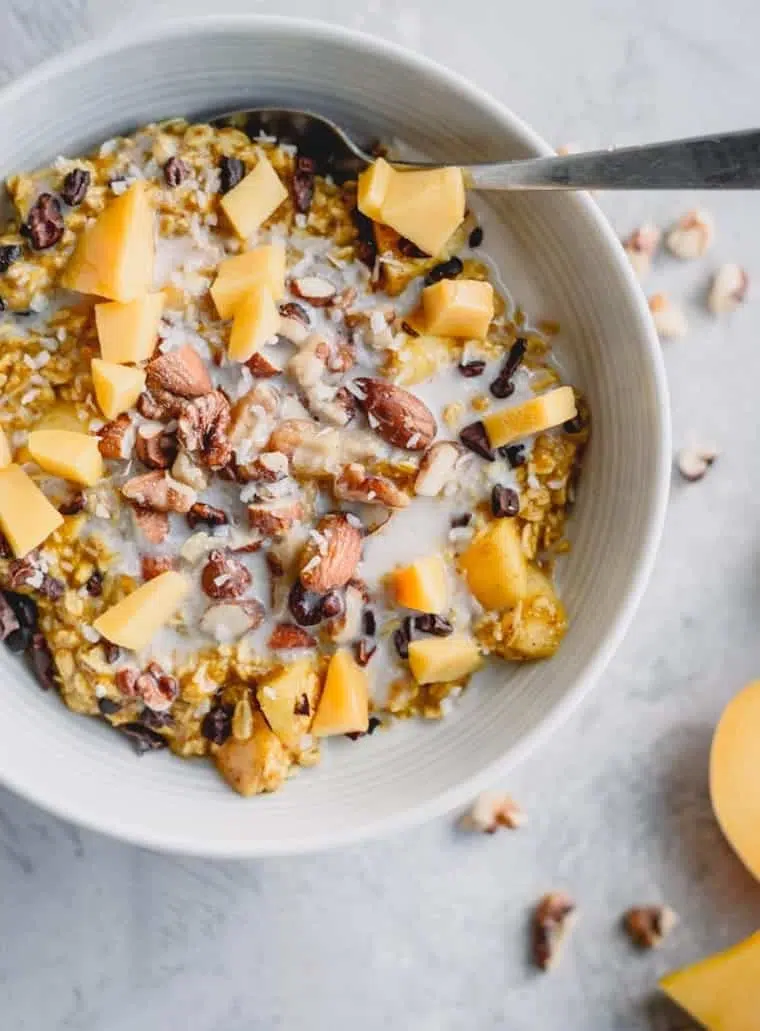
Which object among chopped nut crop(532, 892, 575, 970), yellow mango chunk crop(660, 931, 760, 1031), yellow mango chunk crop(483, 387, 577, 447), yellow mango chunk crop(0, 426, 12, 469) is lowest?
yellow mango chunk crop(660, 931, 760, 1031)

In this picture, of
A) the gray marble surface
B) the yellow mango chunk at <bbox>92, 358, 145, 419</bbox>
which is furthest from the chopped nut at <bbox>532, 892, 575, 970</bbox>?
the yellow mango chunk at <bbox>92, 358, 145, 419</bbox>

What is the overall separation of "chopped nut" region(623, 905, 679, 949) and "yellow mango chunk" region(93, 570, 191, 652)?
2.55 ft

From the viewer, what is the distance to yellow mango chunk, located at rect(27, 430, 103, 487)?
4.53 ft

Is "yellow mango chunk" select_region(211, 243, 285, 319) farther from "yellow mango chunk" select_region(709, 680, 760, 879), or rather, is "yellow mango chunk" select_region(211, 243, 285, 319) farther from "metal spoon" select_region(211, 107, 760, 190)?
"yellow mango chunk" select_region(709, 680, 760, 879)

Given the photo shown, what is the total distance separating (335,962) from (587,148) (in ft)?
3.65

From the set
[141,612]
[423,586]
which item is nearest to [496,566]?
[423,586]

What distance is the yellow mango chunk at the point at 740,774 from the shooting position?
1664mm

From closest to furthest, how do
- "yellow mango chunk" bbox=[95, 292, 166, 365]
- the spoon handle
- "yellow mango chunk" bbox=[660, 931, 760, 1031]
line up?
1. the spoon handle
2. "yellow mango chunk" bbox=[95, 292, 166, 365]
3. "yellow mango chunk" bbox=[660, 931, 760, 1031]


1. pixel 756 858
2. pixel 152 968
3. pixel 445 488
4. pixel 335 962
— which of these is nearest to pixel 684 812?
pixel 756 858

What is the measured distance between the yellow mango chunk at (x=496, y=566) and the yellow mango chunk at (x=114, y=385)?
16.1 inches

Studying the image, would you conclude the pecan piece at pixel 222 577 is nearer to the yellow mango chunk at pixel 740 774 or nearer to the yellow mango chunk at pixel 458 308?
the yellow mango chunk at pixel 458 308

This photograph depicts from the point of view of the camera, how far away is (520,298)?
1569mm

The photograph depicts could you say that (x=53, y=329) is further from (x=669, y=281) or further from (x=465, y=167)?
(x=669, y=281)

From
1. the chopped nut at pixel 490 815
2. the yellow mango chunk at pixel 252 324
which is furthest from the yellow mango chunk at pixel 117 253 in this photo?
the chopped nut at pixel 490 815
